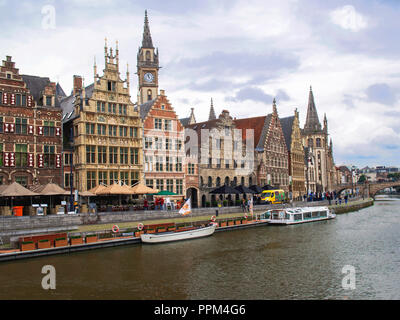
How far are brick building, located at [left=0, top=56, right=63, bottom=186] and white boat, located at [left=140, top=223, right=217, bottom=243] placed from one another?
1497cm

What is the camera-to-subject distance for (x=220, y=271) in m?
21.8

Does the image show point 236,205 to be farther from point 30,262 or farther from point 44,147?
point 30,262

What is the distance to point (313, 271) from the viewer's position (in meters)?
21.8

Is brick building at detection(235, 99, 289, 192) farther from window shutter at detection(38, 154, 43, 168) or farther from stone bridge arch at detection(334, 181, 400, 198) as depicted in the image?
stone bridge arch at detection(334, 181, 400, 198)

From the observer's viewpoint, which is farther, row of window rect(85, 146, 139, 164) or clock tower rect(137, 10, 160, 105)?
clock tower rect(137, 10, 160, 105)

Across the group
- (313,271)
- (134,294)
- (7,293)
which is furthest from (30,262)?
(313,271)

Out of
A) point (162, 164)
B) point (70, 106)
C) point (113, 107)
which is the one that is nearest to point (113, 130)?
point (113, 107)

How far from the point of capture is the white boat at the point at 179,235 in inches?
1211

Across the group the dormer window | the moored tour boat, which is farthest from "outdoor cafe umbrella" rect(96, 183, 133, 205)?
the dormer window

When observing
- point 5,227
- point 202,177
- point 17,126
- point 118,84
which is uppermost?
point 118,84

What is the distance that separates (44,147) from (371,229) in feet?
111

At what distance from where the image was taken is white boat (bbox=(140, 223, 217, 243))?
30.8 meters

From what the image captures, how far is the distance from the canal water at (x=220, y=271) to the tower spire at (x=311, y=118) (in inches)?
3312

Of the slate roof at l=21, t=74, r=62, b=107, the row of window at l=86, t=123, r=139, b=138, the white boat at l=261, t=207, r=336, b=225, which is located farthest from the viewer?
the white boat at l=261, t=207, r=336, b=225
